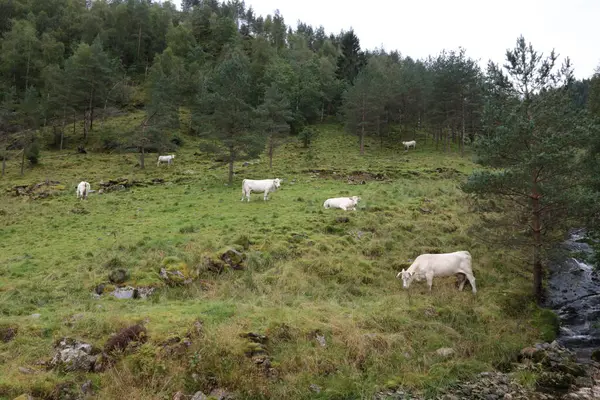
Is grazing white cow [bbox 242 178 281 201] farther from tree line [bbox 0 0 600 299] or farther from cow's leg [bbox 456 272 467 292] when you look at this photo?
cow's leg [bbox 456 272 467 292]

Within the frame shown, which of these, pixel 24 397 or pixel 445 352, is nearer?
pixel 24 397

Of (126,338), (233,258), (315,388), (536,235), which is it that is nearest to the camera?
(315,388)

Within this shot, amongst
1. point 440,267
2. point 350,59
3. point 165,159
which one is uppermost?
point 350,59

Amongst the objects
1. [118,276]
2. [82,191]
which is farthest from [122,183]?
[118,276]

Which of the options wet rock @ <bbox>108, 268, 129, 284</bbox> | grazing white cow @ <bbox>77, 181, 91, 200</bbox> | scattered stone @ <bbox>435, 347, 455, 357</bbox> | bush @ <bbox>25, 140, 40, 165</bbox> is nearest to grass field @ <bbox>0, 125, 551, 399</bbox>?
scattered stone @ <bbox>435, 347, 455, 357</bbox>

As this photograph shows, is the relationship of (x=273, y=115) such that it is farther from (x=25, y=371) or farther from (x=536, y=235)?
(x=25, y=371)

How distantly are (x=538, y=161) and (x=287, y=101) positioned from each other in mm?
31765

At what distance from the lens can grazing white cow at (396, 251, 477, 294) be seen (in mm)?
14094

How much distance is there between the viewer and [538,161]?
12.6 meters

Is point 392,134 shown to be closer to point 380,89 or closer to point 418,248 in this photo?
point 380,89

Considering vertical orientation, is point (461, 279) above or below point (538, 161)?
below

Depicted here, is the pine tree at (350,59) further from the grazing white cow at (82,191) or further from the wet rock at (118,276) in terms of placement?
the wet rock at (118,276)

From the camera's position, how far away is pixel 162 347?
9.00 metres

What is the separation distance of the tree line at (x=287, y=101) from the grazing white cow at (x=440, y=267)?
187 cm
